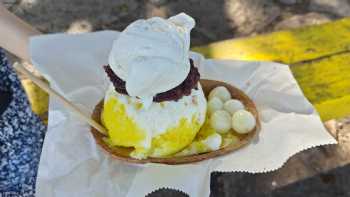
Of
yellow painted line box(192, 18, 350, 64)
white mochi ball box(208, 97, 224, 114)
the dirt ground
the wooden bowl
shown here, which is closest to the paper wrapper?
the wooden bowl

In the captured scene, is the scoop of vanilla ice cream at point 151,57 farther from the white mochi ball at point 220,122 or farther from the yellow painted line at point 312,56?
the yellow painted line at point 312,56

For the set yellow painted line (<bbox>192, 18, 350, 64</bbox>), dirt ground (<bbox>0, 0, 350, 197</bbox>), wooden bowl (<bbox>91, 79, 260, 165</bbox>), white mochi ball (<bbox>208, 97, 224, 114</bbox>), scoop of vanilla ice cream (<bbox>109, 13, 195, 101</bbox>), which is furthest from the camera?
dirt ground (<bbox>0, 0, 350, 197</bbox>)

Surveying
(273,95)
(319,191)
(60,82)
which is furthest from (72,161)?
(319,191)

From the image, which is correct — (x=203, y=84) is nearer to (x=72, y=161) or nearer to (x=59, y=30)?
(x=72, y=161)

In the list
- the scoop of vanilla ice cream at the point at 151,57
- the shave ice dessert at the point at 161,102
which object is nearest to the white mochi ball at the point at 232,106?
the shave ice dessert at the point at 161,102

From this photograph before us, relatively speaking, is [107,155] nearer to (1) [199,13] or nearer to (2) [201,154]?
(2) [201,154]

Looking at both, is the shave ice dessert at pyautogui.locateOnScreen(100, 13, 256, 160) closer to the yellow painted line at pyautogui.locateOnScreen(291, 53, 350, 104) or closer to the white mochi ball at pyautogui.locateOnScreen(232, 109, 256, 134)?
the white mochi ball at pyautogui.locateOnScreen(232, 109, 256, 134)
